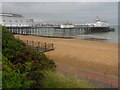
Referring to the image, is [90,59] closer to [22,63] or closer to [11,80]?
[22,63]

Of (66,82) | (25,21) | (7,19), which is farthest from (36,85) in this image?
(25,21)

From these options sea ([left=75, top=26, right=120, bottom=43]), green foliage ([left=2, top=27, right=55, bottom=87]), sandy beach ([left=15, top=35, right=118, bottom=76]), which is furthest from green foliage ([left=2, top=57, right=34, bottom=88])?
sea ([left=75, top=26, right=120, bottom=43])

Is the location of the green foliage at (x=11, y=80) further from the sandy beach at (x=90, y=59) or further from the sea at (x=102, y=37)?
the sea at (x=102, y=37)

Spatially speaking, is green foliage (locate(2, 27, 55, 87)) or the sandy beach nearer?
green foliage (locate(2, 27, 55, 87))

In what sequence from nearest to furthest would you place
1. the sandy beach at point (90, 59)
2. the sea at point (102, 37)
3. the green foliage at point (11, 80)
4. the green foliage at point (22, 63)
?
1. the green foliage at point (11, 80)
2. the green foliage at point (22, 63)
3. the sandy beach at point (90, 59)
4. the sea at point (102, 37)

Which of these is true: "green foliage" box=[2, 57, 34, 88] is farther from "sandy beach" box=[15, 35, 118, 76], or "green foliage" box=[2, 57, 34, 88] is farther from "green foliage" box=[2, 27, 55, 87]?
"sandy beach" box=[15, 35, 118, 76]

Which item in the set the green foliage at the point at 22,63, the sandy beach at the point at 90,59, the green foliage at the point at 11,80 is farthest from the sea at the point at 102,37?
the green foliage at the point at 11,80

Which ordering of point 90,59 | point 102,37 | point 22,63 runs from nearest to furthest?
1. point 22,63
2. point 90,59
3. point 102,37

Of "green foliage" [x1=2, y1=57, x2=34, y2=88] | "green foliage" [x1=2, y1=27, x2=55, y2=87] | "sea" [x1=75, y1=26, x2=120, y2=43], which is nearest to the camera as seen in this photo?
"green foliage" [x1=2, y1=57, x2=34, y2=88]

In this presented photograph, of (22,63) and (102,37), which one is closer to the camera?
(22,63)

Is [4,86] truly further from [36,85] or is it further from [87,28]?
[87,28]

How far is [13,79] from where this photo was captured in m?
2.74

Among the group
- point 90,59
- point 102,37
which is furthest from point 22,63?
point 102,37

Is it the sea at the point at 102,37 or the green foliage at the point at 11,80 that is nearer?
the green foliage at the point at 11,80
